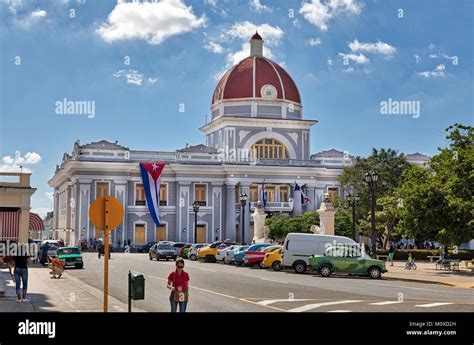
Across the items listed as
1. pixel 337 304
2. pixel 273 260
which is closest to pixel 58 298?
pixel 337 304

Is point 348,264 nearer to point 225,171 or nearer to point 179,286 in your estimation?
point 179,286

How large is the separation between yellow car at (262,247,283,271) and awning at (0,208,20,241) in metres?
14.0

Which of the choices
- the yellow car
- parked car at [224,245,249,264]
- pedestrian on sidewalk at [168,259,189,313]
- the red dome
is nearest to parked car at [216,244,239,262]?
parked car at [224,245,249,264]

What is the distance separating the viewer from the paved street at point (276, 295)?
64.8ft

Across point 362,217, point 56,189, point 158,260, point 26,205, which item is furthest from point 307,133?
point 26,205

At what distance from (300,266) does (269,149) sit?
A: 54617 millimetres

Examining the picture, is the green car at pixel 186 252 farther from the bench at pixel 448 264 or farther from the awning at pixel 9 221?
the awning at pixel 9 221

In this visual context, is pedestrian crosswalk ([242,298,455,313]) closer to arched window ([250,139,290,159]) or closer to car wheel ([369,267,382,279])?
car wheel ([369,267,382,279])

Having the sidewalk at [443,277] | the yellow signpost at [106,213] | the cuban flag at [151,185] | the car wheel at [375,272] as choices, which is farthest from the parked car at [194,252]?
the yellow signpost at [106,213]

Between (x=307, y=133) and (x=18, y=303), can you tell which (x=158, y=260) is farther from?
(x=307, y=133)

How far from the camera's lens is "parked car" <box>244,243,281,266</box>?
143ft

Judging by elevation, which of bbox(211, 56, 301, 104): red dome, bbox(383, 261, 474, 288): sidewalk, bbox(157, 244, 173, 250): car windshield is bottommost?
bbox(383, 261, 474, 288): sidewalk

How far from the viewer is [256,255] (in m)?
43.8

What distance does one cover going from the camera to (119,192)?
84125 millimetres
